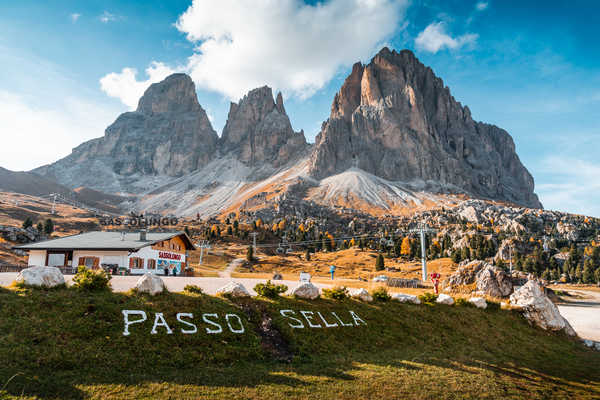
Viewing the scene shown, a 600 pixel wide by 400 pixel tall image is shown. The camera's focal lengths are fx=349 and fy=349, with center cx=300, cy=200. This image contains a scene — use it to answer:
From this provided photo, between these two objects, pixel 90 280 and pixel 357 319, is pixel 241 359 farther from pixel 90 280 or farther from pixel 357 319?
pixel 357 319

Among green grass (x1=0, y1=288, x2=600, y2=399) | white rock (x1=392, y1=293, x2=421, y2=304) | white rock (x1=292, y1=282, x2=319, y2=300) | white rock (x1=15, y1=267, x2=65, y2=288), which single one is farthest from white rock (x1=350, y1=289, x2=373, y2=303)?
white rock (x1=15, y1=267, x2=65, y2=288)

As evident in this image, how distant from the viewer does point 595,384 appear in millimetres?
16078

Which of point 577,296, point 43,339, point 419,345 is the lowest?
point 577,296

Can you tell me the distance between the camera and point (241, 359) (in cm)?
1321

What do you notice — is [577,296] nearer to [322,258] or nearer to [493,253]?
[493,253]

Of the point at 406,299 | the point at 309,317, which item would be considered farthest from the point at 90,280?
the point at 406,299

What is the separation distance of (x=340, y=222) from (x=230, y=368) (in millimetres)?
168853

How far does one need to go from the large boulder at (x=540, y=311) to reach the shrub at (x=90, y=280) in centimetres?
2953

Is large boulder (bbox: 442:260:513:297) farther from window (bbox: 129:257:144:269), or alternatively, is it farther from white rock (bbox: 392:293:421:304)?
window (bbox: 129:257:144:269)

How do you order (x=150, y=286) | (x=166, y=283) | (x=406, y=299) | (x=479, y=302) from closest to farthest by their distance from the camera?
(x=150, y=286) → (x=406, y=299) → (x=479, y=302) → (x=166, y=283)

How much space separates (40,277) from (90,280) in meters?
1.84

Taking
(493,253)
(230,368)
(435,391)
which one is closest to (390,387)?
(435,391)

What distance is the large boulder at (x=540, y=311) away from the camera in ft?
88.1

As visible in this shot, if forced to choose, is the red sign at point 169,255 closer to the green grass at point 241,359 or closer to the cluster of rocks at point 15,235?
the green grass at point 241,359
